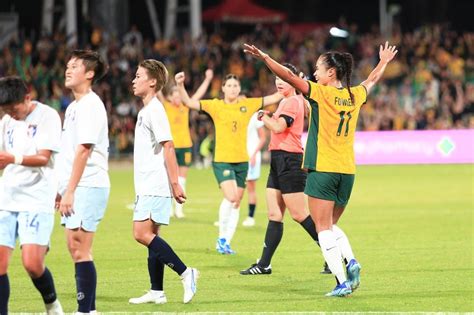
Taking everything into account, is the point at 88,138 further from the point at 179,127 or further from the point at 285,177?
the point at 179,127

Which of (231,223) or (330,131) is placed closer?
(330,131)

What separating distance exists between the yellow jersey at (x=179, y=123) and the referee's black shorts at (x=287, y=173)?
7.56 meters

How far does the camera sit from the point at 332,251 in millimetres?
10602

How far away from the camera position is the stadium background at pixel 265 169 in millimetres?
11195

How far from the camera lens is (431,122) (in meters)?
36.7

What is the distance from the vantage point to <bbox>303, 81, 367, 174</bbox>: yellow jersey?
10.5m

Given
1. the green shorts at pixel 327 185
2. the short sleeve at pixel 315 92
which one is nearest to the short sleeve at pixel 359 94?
the short sleeve at pixel 315 92

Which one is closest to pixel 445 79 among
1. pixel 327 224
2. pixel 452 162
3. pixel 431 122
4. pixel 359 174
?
pixel 431 122

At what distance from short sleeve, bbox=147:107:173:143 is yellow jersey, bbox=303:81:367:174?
56.1 inches

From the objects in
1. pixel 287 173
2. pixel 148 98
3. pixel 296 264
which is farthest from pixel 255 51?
pixel 296 264

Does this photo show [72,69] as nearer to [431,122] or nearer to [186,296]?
[186,296]

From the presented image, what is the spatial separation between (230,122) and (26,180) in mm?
6527

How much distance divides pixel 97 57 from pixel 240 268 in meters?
4.46

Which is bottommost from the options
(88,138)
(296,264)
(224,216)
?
(296,264)
